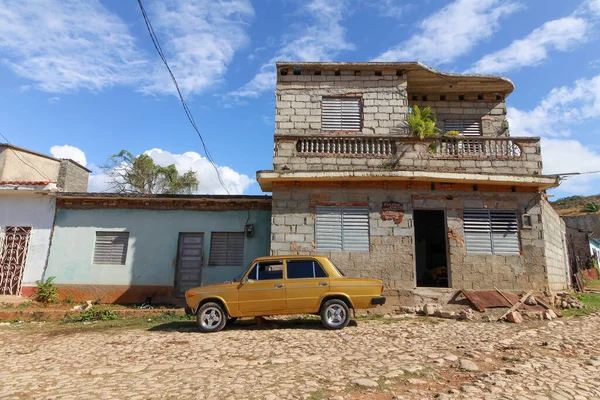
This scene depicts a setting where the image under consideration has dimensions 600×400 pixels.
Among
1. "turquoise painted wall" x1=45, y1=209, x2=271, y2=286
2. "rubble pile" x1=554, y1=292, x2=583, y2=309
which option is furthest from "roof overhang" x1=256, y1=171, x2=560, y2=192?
"rubble pile" x1=554, y1=292, x2=583, y2=309

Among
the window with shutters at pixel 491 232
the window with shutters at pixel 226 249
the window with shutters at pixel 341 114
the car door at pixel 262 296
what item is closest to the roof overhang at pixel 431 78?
the window with shutters at pixel 341 114

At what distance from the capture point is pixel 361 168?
1123cm

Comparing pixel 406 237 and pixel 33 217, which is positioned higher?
pixel 33 217

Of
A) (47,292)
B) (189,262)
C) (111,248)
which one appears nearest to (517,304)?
(189,262)

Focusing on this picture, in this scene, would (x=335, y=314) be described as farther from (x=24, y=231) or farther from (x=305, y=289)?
(x=24, y=231)

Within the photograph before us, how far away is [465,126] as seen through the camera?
14.0m

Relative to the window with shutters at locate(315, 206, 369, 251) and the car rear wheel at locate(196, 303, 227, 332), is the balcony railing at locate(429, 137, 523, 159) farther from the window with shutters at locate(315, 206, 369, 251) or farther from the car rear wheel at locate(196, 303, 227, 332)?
the car rear wheel at locate(196, 303, 227, 332)

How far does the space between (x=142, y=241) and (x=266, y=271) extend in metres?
6.41

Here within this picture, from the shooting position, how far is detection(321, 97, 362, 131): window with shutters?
41.0 feet

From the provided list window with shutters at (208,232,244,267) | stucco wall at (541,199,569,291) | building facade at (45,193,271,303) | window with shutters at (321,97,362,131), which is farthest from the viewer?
window with shutters at (208,232,244,267)

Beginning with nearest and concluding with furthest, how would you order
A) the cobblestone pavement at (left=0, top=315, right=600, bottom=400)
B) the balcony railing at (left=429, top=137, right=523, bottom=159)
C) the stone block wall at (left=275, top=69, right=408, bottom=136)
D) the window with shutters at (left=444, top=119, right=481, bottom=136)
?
the cobblestone pavement at (left=0, top=315, right=600, bottom=400), the balcony railing at (left=429, top=137, right=523, bottom=159), the stone block wall at (left=275, top=69, right=408, bottom=136), the window with shutters at (left=444, top=119, right=481, bottom=136)

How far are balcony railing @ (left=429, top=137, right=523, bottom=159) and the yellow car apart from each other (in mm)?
5157

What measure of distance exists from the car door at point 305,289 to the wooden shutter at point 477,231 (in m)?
5.01

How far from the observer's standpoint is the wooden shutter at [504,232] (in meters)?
10.9
